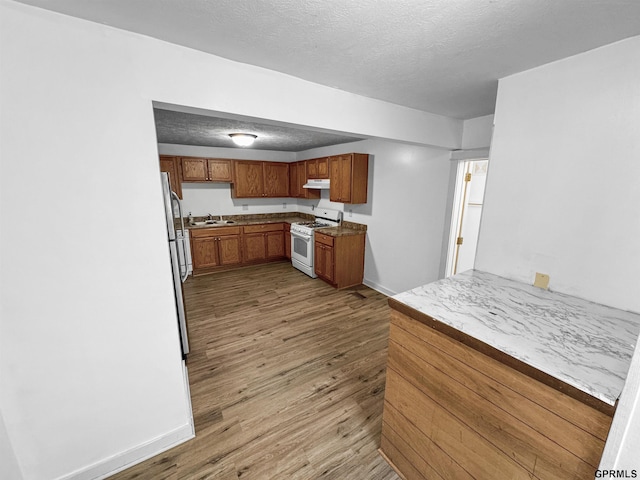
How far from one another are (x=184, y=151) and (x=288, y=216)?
2490 millimetres

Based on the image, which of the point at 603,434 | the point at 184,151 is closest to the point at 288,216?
the point at 184,151

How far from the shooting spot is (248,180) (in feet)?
16.9

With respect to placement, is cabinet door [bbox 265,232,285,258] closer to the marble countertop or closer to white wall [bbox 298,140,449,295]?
white wall [bbox 298,140,449,295]

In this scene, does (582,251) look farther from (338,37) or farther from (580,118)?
(338,37)

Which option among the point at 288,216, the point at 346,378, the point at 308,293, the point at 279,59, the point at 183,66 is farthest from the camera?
the point at 288,216

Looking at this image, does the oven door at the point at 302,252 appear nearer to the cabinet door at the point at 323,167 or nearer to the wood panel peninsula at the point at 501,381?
the cabinet door at the point at 323,167

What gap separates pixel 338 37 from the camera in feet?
4.08

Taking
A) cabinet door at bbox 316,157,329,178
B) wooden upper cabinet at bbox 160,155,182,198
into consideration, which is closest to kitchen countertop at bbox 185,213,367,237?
wooden upper cabinet at bbox 160,155,182,198

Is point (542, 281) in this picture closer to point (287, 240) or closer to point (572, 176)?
point (572, 176)

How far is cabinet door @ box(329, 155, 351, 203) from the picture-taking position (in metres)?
3.98

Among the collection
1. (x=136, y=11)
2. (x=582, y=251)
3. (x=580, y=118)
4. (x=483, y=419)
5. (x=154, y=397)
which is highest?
(x=136, y=11)

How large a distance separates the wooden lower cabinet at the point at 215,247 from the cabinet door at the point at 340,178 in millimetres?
2099

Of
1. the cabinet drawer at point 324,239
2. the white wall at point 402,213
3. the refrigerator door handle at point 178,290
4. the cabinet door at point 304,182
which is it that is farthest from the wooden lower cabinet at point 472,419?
the cabinet door at point 304,182

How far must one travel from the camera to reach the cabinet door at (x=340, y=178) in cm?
398
